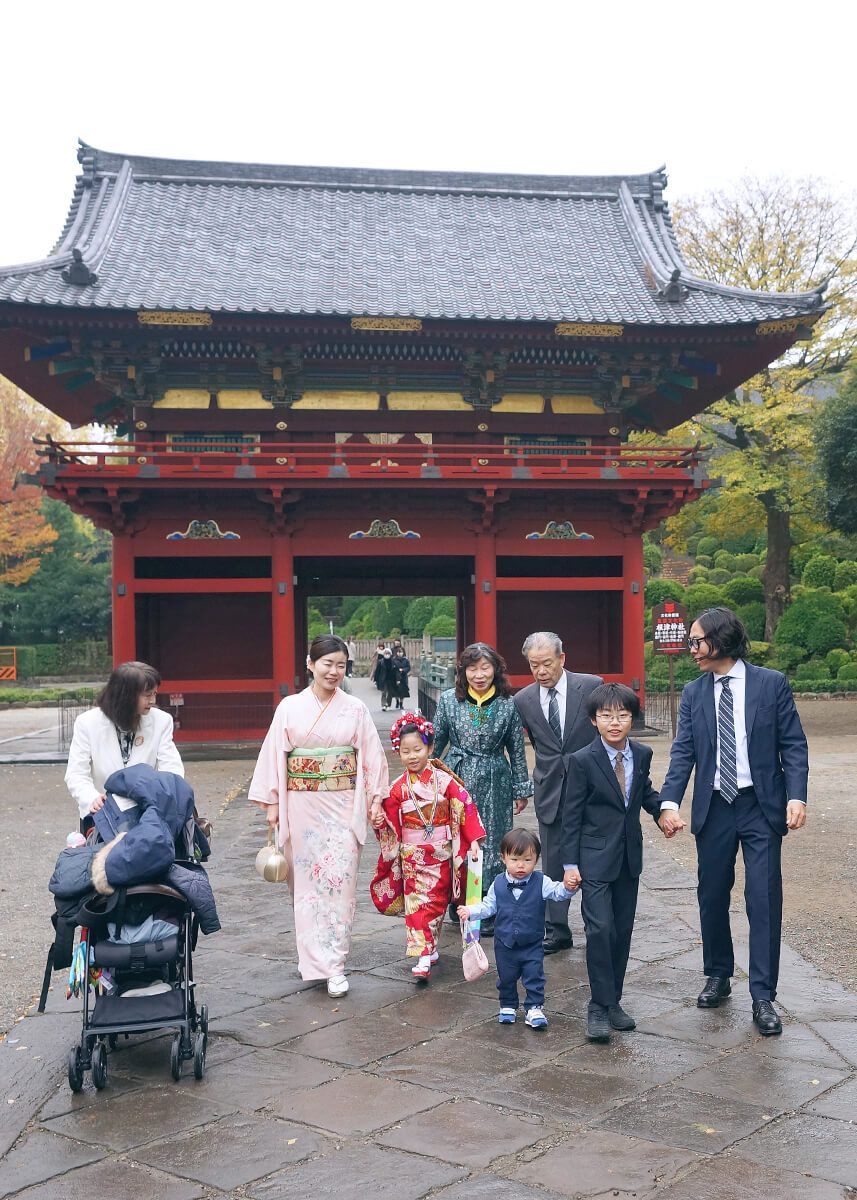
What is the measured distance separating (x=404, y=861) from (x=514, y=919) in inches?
33.9

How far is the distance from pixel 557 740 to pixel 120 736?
2.37 meters

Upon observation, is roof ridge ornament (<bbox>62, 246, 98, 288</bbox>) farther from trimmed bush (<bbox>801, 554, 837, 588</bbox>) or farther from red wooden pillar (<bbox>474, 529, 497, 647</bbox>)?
trimmed bush (<bbox>801, 554, 837, 588</bbox>)

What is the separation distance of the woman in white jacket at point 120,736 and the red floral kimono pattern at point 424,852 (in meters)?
1.26

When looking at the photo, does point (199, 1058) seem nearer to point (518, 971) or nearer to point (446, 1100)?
A: point (446, 1100)

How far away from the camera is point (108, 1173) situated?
339cm

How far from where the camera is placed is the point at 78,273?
16.5 m

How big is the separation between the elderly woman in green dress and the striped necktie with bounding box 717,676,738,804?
1.43 metres

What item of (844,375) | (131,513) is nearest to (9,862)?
(131,513)

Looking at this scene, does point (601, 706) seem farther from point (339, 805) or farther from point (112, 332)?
point (112, 332)

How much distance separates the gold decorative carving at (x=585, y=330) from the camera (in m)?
16.5

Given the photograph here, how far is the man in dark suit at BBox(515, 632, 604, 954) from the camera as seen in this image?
565 cm

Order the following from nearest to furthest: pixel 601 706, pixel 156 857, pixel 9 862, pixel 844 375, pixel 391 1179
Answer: pixel 391 1179 → pixel 156 857 → pixel 601 706 → pixel 9 862 → pixel 844 375

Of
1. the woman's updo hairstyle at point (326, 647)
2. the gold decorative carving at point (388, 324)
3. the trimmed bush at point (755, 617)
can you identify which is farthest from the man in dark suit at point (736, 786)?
the trimmed bush at point (755, 617)

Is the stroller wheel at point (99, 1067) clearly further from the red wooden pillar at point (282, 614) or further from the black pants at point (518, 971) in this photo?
the red wooden pillar at point (282, 614)
